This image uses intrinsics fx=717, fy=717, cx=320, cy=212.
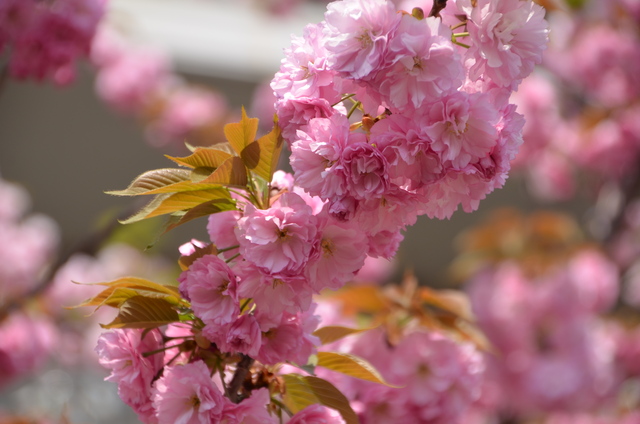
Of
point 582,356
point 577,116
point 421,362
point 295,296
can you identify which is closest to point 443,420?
point 421,362

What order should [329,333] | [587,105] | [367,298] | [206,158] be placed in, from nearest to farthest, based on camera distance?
1. [206,158]
2. [329,333]
3. [367,298]
4. [587,105]

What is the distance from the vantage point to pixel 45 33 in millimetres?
1245

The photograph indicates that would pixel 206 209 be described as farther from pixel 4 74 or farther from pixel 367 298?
pixel 4 74

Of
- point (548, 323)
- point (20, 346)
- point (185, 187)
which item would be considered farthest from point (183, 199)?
point (548, 323)

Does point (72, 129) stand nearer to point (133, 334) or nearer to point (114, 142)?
point (114, 142)

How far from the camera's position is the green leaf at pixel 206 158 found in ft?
2.14

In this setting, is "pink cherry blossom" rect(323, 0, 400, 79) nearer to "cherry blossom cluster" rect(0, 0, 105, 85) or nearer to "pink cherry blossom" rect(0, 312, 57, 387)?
"cherry blossom cluster" rect(0, 0, 105, 85)

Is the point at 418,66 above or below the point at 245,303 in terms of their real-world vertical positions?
above

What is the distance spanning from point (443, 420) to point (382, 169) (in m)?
0.55

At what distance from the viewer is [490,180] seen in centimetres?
60

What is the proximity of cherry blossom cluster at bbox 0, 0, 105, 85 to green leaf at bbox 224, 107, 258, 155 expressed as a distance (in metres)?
0.70

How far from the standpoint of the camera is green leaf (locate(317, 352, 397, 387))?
0.73m

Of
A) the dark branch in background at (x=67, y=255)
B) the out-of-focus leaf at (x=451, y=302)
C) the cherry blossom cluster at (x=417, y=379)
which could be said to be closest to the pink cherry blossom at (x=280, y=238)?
the cherry blossom cluster at (x=417, y=379)

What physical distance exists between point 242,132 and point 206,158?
4cm
